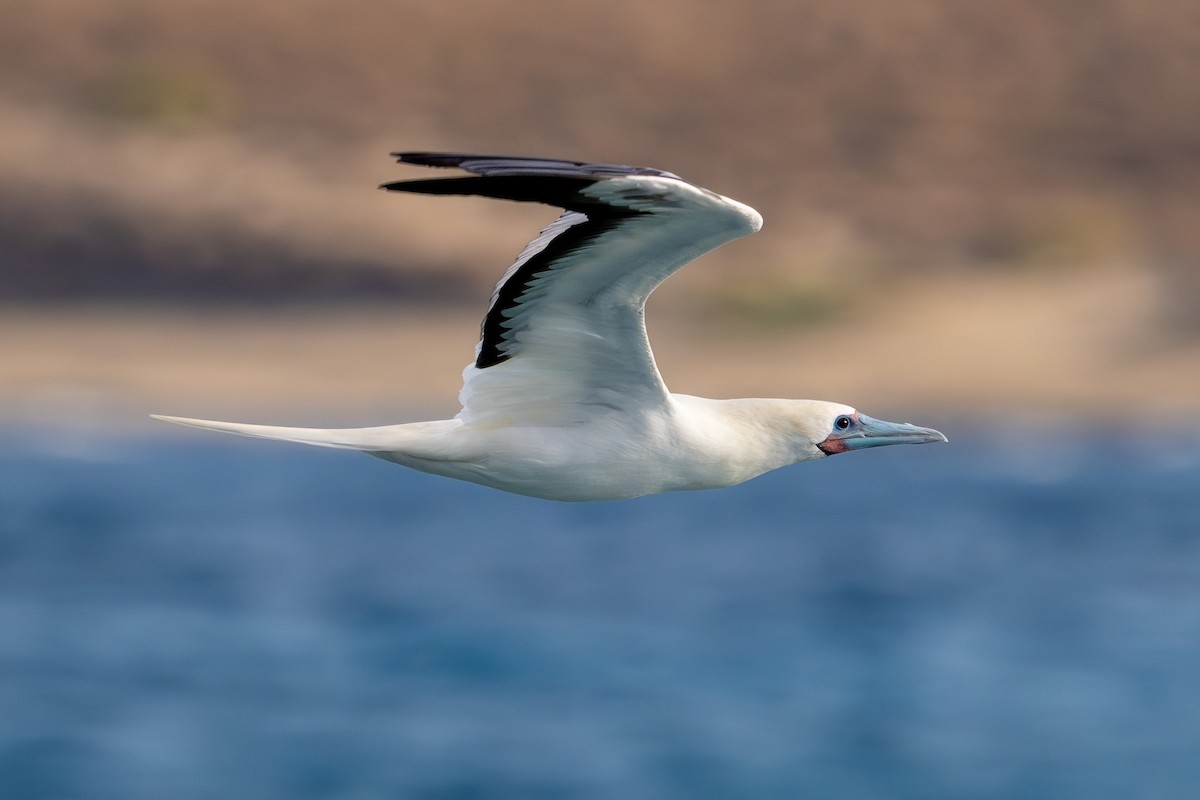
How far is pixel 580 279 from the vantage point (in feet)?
22.2

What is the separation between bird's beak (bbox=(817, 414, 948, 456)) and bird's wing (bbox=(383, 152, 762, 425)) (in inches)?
38.1

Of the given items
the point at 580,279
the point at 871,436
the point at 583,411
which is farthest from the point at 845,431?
the point at 580,279

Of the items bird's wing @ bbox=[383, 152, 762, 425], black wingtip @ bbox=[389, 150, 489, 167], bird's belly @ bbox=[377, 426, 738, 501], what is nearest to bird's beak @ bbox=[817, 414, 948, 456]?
bird's belly @ bbox=[377, 426, 738, 501]

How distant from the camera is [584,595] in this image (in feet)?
70.5

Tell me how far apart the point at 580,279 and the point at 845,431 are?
5.33 feet

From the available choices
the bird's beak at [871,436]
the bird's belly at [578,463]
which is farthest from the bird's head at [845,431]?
the bird's belly at [578,463]

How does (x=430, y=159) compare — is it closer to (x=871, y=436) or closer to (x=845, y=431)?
(x=845, y=431)

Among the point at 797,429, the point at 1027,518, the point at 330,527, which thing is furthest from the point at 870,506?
the point at 797,429

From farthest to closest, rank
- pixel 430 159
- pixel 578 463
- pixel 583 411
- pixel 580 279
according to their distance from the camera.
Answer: pixel 583 411 → pixel 578 463 → pixel 580 279 → pixel 430 159

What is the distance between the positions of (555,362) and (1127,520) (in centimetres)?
1914

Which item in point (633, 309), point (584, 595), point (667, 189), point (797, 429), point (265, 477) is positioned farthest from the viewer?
point (265, 477)

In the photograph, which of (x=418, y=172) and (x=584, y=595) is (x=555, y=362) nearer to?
(x=584, y=595)

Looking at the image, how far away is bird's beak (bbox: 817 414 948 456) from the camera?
7785mm

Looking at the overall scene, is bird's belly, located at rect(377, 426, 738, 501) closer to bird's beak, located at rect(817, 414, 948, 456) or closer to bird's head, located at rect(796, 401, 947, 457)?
bird's head, located at rect(796, 401, 947, 457)
